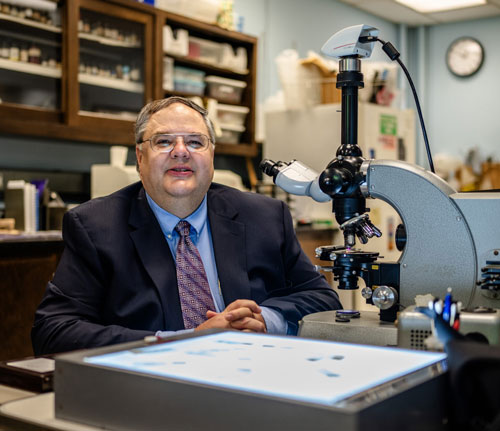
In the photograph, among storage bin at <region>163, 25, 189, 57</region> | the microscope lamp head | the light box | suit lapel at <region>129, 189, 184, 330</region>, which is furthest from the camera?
storage bin at <region>163, 25, 189, 57</region>

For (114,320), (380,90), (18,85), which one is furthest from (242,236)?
(380,90)

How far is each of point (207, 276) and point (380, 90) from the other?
125 inches

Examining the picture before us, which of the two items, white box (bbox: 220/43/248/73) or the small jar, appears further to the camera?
white box (bbox: 220/43/248/73)

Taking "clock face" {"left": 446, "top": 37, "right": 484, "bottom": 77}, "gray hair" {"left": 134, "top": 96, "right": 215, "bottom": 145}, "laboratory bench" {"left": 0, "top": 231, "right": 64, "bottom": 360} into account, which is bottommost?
"laboratory bench" {"left": 0, "top": 231, "right": 64, "bottom": 360}

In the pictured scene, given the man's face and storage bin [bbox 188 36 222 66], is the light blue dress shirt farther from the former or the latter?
storage bin [bbox 188 36 222 66]

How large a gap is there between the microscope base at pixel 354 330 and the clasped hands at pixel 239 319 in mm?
178

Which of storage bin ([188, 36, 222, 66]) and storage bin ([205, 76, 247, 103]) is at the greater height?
storage bin ([188, 36, 222, 66])

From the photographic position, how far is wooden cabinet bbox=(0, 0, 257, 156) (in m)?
3.23

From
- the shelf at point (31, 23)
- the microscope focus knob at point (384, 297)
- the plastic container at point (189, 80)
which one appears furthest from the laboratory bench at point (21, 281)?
the microscope focus knob at point (384, 297)

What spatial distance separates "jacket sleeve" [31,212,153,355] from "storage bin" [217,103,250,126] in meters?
2.73

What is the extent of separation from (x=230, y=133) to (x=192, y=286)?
2.86 m

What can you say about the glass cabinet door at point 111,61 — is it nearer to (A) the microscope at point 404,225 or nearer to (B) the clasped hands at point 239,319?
(B) the clasped hands at point 239,319

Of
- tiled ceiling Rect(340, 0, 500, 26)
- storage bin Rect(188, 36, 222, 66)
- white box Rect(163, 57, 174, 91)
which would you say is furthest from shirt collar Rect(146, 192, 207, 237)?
tiled ceiling Rect(340, 0, 500, 26)

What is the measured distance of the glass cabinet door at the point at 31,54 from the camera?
10.5 feet
